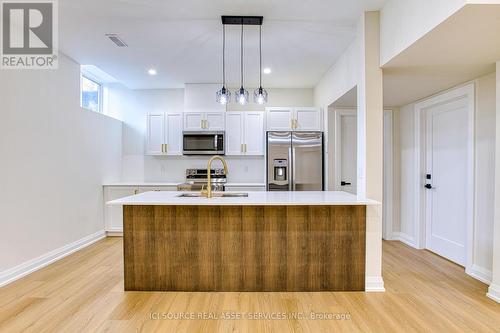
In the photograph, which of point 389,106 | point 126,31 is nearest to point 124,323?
point 126,31

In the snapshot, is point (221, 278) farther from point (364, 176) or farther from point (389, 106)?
point (389, 106)

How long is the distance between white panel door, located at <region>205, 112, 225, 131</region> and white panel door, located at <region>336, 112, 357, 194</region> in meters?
2.00

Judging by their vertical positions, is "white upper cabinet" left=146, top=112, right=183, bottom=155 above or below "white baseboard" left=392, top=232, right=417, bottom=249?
above

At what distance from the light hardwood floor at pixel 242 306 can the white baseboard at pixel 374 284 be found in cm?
7

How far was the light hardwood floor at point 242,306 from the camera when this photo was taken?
2.11 meters

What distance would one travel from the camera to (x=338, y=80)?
381 cm

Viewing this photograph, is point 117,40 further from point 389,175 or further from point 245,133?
point 389,175

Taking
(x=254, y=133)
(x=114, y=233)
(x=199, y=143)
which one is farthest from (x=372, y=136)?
(x=114, y=233)

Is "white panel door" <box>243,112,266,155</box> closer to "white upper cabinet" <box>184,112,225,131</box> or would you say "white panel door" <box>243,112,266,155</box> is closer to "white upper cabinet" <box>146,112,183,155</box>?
"white upper cabinet" <box>184,112,225,131</box>

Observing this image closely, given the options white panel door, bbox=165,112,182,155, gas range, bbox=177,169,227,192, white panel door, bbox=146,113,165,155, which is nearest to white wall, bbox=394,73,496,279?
gas range, bbox=177,169,227,192

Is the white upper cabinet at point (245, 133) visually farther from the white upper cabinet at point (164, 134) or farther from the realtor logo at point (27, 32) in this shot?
the realtor logo at point (27, 32)

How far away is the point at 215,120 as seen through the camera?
4918mm

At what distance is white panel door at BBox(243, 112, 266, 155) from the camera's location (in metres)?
4.93

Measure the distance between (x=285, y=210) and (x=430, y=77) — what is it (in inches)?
85.0
